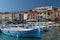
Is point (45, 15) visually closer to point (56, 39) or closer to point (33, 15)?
point (33, 15)

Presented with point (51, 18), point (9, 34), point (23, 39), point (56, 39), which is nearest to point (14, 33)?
point (9, 34)

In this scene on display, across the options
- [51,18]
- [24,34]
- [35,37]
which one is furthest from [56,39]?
[51,18]

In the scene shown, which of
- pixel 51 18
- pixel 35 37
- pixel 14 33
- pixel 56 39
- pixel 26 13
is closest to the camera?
pixel 56 39

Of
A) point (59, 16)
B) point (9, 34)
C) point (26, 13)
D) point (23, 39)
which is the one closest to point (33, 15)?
point (26, 13)

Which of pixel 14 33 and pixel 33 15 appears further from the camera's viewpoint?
pixel 33 15

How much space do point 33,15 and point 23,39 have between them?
861 inches

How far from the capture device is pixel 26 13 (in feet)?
120

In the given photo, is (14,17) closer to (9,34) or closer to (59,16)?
(59,16)

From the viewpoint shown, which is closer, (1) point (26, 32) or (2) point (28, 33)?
(2) point (28, 33)

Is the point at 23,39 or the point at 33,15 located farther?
the point at 33,15

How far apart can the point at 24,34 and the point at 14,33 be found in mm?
1040

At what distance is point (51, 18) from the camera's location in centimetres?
3416

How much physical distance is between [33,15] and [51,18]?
3.15 metres

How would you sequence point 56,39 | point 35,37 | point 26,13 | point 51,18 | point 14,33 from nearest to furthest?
point 56,39 → point 35,37 → point 14,33 → point 51,18 → point 26,13
